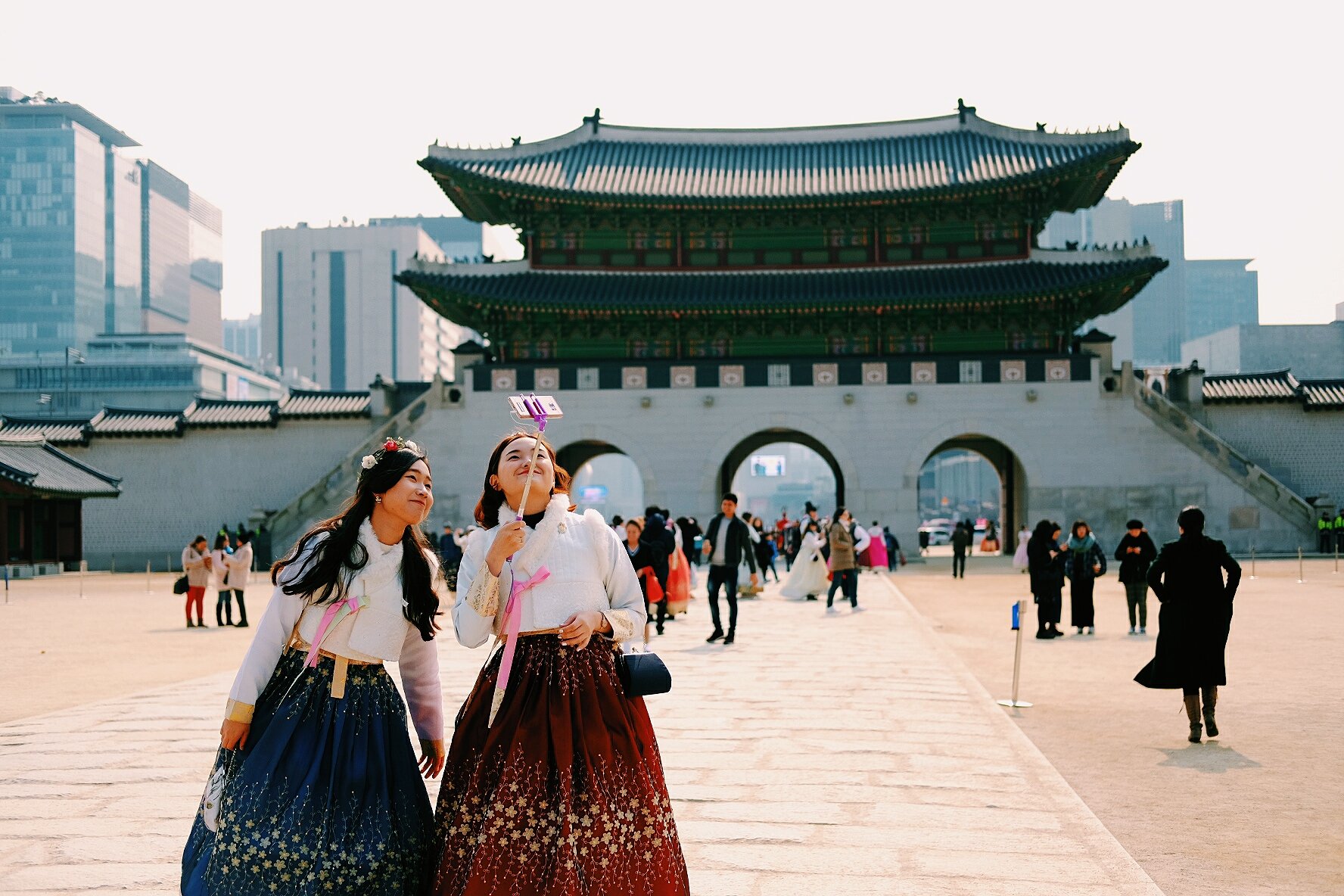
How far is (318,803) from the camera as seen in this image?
3.77m

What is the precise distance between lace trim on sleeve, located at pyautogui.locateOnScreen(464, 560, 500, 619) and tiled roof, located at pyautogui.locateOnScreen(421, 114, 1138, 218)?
3008cm

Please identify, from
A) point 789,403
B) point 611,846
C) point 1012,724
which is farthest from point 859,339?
point 611,846

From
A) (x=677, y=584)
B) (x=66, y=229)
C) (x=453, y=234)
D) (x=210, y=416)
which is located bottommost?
(x=677, y=584)

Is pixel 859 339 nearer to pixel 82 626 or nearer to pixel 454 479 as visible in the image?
pixel 454 479

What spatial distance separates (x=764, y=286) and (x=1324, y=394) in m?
16.2

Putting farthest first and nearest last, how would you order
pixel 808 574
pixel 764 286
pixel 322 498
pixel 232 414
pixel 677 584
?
pixel 232 414 < pixel 764 286 < pixel 322 498 < pixel 808 574 < pixel 677 584

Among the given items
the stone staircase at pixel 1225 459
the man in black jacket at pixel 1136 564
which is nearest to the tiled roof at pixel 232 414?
the stone staircase at pixel 1225 459

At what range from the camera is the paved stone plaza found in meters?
4.96

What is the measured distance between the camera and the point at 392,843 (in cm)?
382

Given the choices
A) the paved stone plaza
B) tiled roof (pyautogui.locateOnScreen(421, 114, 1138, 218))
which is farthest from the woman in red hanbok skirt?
tiled roof (pyautogui.locateOnScreen(421, 114, 1138, 218))

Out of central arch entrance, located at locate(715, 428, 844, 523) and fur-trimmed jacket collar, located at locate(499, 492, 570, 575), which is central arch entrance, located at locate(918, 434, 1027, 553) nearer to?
central arch entrance, located at locate(715, 428, 844, 523)

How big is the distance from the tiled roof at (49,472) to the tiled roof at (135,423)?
58.6 inches

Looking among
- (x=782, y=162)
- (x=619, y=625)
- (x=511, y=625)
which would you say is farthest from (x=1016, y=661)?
(x=782, y=162)

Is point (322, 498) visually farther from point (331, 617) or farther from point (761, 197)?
point (331, 617)
